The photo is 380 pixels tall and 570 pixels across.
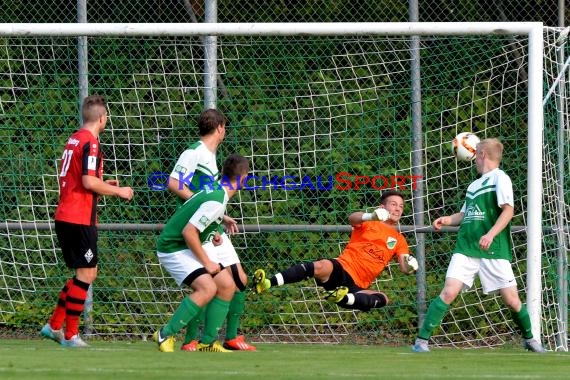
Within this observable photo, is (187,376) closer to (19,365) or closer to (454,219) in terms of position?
(19,365)

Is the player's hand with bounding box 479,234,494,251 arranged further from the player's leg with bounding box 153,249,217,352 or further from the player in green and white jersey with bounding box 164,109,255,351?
the player's leg with bounding box 153,249,217,352

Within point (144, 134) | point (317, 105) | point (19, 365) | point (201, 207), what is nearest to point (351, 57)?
point (317, 105)

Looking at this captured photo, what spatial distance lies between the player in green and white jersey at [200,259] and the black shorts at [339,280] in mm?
1354

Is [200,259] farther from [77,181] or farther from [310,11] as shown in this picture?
[310,11]

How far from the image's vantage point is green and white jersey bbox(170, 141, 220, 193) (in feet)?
28.6

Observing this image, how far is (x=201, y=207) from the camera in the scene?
8.23 meters

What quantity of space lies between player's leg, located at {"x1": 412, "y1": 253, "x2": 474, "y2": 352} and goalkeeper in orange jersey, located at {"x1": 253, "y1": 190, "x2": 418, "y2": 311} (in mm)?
643

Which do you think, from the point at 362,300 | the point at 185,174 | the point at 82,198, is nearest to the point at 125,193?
the point at 82,198

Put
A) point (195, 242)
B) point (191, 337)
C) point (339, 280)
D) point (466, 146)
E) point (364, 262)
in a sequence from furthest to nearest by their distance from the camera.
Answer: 1. point (364, 262)
2. point (339, 280)
3. point (466, 146)
4. point (191, 337)
5. point (195, 242)

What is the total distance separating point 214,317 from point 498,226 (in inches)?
84.1

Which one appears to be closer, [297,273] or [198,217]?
[198,217]

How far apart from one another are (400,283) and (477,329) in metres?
0.79

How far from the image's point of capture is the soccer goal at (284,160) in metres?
10.7

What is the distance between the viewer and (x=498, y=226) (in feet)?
28.7
